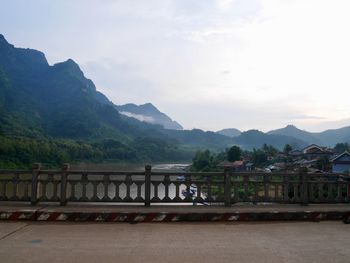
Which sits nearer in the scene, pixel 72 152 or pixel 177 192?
pixel 177 192

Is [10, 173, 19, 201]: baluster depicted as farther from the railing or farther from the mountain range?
the mountain range

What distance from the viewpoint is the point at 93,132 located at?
141875 mm

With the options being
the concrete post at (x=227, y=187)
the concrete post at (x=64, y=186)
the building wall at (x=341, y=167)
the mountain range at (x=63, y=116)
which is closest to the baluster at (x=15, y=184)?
the concrete post at (x=64, y=186)

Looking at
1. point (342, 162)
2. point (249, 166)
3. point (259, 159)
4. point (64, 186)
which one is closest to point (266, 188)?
point (64, 186)

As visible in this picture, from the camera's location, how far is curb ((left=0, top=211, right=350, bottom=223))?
736 centimetres

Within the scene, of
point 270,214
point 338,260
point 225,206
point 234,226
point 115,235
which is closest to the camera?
point 338,260

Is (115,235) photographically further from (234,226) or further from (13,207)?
(13,207)

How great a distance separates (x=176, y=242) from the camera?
596 cm

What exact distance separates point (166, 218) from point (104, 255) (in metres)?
2.50

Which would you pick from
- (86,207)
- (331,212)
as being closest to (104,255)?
(86,207)

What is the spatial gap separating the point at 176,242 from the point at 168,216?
5.12ft

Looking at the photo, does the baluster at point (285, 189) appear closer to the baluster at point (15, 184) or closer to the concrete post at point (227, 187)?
the concrete post at point (227, 187)

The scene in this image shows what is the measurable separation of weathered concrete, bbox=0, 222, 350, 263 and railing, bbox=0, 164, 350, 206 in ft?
3.90

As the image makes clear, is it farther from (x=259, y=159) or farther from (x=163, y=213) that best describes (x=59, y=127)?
(x=163, y=213)
